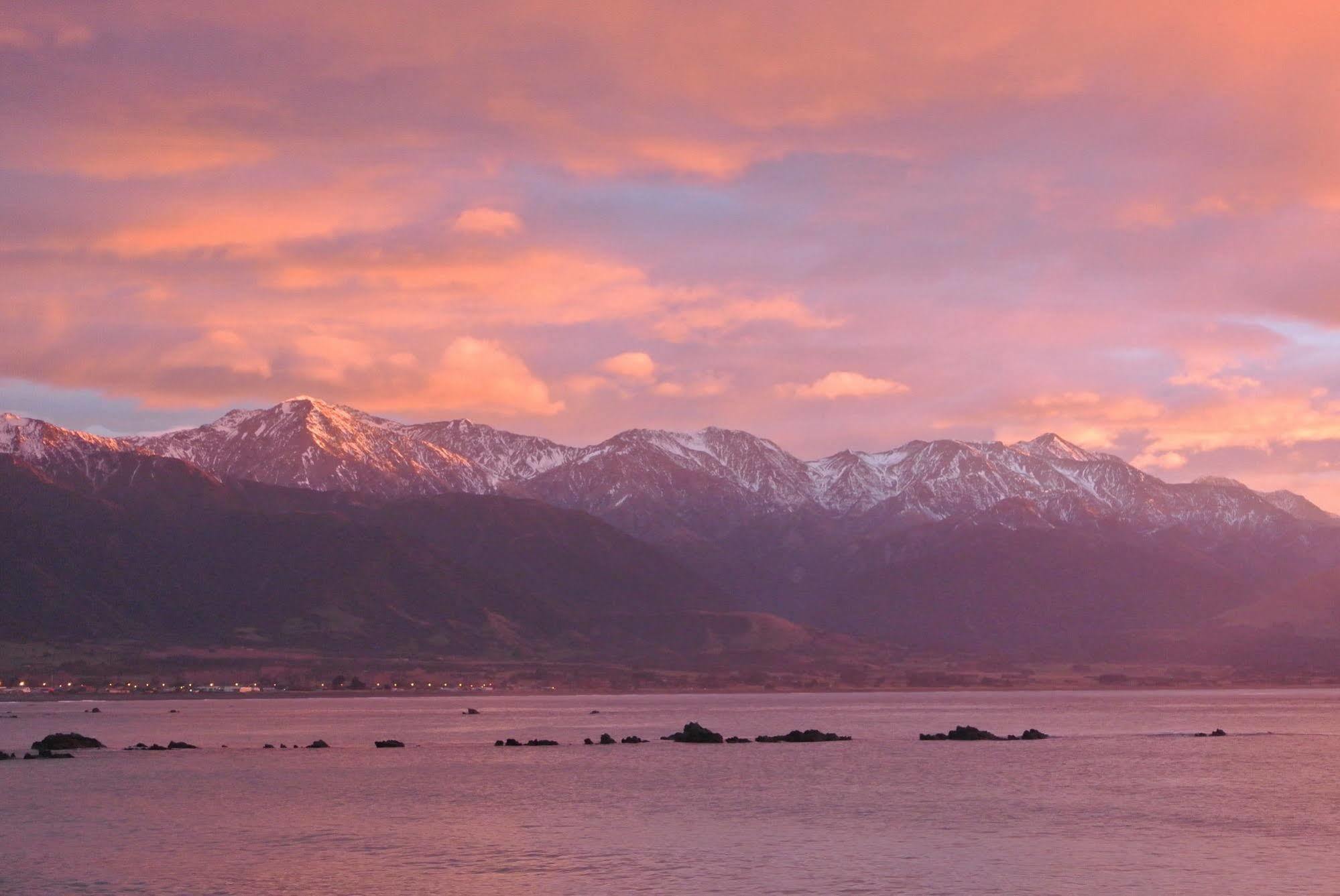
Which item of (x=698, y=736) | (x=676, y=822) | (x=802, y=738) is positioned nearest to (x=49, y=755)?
(x=698, y=736)

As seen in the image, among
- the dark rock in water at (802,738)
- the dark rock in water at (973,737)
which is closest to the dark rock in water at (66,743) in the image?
the dark rock in water at (802,738)

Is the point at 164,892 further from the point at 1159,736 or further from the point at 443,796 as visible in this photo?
the point at 1159,736

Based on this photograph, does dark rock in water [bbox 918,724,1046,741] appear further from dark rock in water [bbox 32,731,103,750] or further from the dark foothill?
the dark foothill

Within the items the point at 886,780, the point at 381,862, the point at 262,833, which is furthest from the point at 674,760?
the point at 381,862

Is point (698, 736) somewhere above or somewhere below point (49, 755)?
above

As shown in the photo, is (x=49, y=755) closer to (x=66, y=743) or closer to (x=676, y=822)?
(x=66, y=743)

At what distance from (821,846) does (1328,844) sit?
27.5m

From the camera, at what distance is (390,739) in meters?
184

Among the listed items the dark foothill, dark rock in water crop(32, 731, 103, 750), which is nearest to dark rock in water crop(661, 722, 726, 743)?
dark rock in water crop(32, 731, 103, 750)

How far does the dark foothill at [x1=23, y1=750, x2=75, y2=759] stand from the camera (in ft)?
496

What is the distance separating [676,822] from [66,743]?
90387mm

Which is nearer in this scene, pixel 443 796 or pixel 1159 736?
pixel 443 796

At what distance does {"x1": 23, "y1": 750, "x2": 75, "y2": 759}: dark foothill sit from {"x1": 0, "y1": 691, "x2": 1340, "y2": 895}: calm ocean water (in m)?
3.37

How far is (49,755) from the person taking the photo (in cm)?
15325
